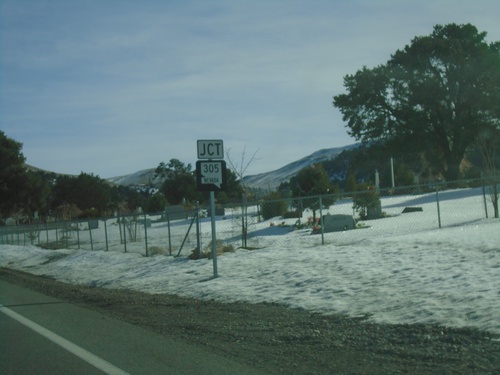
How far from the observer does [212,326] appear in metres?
10.2

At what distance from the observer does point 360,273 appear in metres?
13.3

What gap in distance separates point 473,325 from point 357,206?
20624mm

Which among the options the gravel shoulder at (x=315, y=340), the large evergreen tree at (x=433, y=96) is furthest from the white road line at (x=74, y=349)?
the large evergreen tree at (x=433, y=96)

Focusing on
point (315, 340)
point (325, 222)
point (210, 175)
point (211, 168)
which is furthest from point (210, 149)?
point (325, 222)

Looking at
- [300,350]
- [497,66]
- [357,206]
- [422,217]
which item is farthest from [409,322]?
[497,66]

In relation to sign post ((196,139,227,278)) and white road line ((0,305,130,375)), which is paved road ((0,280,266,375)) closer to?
white road line ((0,305,130,375))

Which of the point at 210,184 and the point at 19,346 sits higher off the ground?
the point at 210,184

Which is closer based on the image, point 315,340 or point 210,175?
point 315,340

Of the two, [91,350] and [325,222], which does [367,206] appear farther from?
[91,350]

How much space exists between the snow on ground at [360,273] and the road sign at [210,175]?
220 cm

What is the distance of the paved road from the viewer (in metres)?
7.53

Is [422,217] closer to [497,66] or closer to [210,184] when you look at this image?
[210,184]

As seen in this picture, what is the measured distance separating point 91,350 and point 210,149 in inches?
313

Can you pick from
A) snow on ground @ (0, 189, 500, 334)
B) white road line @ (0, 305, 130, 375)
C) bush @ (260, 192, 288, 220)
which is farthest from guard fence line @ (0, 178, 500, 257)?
white road line @ (0, 305, 130, 375)
